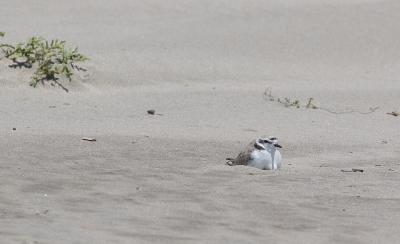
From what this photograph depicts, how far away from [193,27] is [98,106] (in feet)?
12.1

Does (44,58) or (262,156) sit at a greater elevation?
(44,58)

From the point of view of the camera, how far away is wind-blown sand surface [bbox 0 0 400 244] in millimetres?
4977

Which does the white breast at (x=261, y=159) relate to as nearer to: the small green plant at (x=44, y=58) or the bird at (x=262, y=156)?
the bird at (x=262, y=156)

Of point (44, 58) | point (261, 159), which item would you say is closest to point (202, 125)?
point (261, 159)

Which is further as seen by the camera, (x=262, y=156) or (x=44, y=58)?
(x=44, y=58)

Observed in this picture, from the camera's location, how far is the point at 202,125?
26.9 ft

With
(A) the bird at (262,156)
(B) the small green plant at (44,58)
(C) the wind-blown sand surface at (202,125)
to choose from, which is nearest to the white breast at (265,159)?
(A) the bird at (262,156)

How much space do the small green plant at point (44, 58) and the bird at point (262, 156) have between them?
10.5 feet

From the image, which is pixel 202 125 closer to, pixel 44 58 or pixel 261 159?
pixel 261 159

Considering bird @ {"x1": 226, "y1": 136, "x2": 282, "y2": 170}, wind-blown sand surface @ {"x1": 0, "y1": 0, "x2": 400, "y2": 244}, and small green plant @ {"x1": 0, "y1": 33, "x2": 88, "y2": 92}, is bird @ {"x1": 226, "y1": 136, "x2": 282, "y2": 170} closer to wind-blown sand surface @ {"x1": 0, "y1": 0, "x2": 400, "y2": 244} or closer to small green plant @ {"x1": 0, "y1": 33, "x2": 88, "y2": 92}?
wind-blown sand surface @ {"x1": 0, "y1": 0, "x2": 400, "y2": 244}

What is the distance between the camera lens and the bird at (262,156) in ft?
21.4

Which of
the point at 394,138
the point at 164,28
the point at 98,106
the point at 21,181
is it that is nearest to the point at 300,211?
the point at 21,181

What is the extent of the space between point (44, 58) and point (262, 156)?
360cm

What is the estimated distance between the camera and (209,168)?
646 cm
